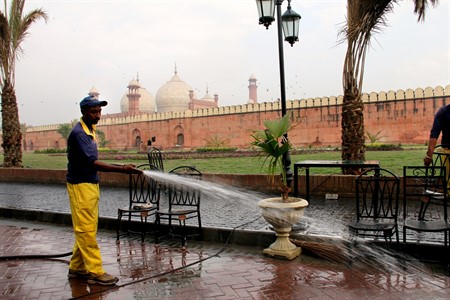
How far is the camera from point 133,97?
177 ft

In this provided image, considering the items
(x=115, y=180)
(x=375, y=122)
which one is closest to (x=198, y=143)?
(x=375, y=122)

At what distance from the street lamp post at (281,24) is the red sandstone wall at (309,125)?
8.91 meters

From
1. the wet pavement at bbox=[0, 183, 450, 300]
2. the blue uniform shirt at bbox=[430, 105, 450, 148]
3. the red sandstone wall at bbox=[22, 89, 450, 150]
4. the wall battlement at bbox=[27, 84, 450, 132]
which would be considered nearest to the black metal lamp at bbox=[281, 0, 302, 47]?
the blue uniform shirt at bbox=[430, 105, 450, 148]

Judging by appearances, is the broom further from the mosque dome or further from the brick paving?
the mosque dome

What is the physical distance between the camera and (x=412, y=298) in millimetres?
3637

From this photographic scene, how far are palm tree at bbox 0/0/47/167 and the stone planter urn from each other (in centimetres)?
1394

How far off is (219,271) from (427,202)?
292cm

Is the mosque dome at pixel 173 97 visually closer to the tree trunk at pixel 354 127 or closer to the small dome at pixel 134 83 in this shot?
the small dome at pixel 134 83

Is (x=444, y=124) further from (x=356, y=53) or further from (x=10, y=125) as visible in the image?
(x=10, y=125)

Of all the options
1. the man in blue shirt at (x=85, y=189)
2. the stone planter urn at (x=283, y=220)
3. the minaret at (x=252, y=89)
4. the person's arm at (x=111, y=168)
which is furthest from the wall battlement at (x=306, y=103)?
the minaret at (x=252, y=89)

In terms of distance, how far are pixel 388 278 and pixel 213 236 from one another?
263 centimetres

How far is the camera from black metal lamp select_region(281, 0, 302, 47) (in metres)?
7.57

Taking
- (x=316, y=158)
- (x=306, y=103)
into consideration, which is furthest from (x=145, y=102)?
(x=316, y=158)

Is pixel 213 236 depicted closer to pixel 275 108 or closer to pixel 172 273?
pixel 172 273
